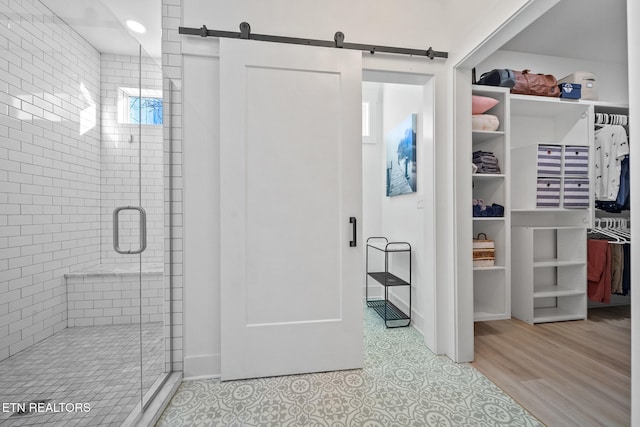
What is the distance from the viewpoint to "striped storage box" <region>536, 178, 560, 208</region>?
2.66 meters

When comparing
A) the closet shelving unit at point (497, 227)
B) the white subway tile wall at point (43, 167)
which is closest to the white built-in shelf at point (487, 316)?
the closet shelving unit at point (497, 227)

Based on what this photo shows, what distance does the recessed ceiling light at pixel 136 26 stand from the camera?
6.66 feet

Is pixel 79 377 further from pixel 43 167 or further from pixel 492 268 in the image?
pixel 492 268

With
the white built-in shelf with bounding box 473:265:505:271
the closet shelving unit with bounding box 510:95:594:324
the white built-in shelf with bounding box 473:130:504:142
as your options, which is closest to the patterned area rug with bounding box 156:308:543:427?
the white built-in shelf with bounding box 473:265:505:271

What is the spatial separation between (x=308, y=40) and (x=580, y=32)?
2925mm

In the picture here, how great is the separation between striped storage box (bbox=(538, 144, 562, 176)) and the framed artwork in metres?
1.29

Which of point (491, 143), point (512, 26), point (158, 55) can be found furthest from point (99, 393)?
point (491, 143)

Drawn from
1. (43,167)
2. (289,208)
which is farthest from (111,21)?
(289,208)

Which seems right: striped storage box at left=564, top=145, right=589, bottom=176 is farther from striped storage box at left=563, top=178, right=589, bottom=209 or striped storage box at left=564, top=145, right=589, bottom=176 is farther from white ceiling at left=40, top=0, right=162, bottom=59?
white ceiling at left=40, top=0, right=162, bottom=59

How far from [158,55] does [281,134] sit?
101cm

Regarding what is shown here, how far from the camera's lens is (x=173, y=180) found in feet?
5.71

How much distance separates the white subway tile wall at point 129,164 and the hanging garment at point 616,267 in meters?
4.11

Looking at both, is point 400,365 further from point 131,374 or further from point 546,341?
point 131,374

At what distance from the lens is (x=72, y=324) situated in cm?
123
